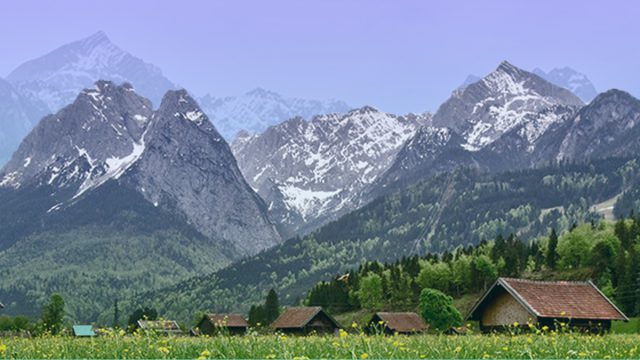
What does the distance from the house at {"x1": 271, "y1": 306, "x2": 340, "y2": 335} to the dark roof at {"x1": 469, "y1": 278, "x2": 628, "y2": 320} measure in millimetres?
51001

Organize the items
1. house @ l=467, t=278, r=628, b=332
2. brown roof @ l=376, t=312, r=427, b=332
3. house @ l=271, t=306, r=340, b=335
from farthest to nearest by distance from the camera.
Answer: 1. brown roof @ l=376, t=312, r=427, b=332
2. house @ l=271, t=306, r=340, b=335
3. house @ l=467, t=278, r=628, b=332

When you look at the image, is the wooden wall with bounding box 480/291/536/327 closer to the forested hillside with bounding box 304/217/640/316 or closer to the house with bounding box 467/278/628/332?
the house with bounding box 467/278/628/332

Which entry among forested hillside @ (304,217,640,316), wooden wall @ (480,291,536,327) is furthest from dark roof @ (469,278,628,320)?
forested hillside @ (304,217,640,316)

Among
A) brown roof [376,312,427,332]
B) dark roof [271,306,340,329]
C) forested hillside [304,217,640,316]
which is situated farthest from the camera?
forested hillside [304,217,640,316]

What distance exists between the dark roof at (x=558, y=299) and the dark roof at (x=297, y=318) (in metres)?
51.1

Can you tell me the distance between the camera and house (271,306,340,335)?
97.0 meters

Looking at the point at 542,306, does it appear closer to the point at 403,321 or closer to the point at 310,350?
the point at 310,350

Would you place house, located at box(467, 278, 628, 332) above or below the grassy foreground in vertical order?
below

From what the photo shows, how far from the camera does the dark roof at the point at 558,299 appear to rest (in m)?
43.4

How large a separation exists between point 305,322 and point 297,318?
105 inches

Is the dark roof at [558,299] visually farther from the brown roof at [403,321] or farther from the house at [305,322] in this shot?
the brown roof at [403,321]

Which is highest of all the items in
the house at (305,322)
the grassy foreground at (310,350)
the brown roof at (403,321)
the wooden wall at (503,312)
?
the grassy foreground at (310,350)

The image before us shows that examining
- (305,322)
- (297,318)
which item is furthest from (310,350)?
(297,318)

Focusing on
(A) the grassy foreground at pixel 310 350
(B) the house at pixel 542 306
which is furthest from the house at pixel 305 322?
(A) the grassy foreground at pixel 310 350
